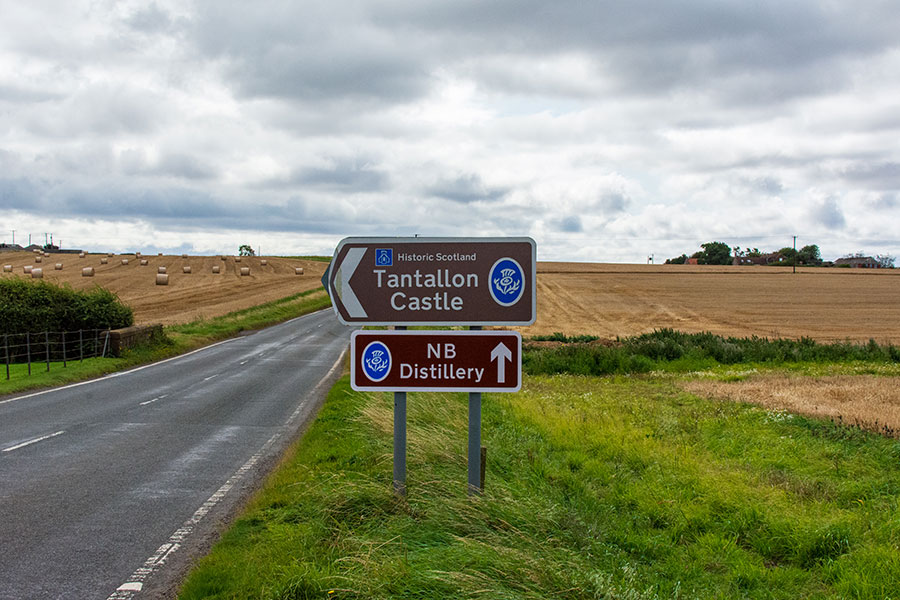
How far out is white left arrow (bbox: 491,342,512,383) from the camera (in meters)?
5.89

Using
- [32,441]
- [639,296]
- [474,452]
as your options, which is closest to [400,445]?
[474,452]

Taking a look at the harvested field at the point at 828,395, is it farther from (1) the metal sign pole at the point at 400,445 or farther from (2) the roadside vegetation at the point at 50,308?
(2) the roadside vegetation at the point at 50,308

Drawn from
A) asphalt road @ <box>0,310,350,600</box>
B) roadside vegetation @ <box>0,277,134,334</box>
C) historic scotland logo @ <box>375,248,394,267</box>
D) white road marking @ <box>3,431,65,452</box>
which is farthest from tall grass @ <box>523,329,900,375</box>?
historic scotland logo @ <box>375,248,394,267</box>

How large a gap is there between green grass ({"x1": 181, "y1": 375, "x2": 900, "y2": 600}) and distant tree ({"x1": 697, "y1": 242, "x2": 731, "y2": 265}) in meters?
131

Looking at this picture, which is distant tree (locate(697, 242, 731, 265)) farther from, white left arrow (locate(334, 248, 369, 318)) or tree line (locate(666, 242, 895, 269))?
white left arrow (locate(334, 248, 369, 318))

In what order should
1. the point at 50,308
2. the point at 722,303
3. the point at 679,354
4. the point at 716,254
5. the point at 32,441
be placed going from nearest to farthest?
1. the point at 32,441
2. the point at 679,354
3. the point at 50,308
4. the point at 722,303
5. the point at 716,254

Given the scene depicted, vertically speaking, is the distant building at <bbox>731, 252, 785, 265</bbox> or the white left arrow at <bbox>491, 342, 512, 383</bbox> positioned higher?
the distant building at <bbox>731, 252, 785, 265</bbox>

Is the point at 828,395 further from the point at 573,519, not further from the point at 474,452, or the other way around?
the point at 474,452

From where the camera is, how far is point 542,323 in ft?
126

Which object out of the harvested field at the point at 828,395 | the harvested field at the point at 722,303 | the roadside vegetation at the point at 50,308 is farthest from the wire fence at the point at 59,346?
the harvested field at the point at 828,395

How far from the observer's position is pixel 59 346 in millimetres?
23969

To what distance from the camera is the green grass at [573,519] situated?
4578 mm

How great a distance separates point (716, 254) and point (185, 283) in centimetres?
10317

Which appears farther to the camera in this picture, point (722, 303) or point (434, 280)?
point (722, 303)
